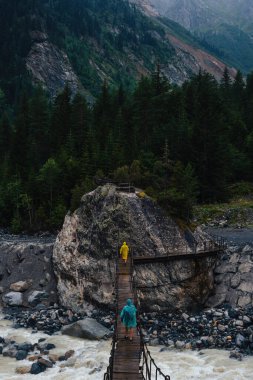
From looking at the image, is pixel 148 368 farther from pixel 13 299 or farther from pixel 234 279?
pixel 13 299

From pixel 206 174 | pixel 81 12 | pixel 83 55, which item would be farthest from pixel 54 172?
pixel 81 12

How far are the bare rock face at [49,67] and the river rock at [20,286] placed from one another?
380 feet

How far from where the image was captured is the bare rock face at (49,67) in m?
143

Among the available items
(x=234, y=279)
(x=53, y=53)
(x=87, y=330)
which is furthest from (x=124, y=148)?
(x=53, y=53)

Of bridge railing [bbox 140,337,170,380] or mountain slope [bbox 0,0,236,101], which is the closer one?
bridge railing [bbox 140,337,170,380]

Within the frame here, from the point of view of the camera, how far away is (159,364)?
20594 millimetres

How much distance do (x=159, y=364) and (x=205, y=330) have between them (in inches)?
173

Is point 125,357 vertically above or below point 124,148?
below

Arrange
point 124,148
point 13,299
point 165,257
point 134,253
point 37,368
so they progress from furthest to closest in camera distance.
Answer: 1. point 124,148
2. point 13,299
3. point 134,253
4. point 165,257
5. point 37,368

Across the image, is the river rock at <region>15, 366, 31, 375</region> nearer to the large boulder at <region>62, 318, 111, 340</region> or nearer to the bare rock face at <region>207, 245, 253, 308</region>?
the large boulder at <region>62, 318, 111, 340</region>

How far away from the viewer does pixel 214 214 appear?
147ft

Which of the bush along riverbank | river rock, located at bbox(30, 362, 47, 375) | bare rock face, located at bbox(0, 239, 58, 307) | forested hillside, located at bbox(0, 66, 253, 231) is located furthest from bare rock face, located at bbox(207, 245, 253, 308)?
river rock, located at bbox(30, 362, 47, 375)

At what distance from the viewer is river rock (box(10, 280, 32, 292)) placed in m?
31.5

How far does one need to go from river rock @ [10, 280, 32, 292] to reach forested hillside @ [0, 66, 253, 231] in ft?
34.0
